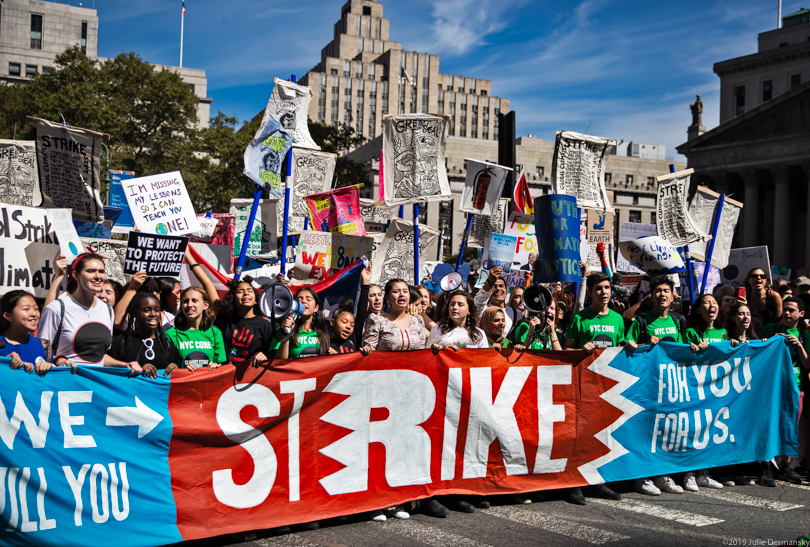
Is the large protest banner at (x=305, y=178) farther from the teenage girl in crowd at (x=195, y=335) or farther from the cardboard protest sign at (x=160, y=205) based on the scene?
the teenage girl in crowd at (x=195, y=335)

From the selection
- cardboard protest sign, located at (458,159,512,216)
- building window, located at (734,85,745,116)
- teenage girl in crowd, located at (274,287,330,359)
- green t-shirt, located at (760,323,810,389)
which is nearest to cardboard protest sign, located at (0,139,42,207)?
teenage girl in crowd, located at (274,287,330,359)

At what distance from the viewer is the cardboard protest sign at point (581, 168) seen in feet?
33.6

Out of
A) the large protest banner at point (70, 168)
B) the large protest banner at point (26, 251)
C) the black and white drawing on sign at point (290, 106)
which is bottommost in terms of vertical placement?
the large protest banner at point (26, 251)

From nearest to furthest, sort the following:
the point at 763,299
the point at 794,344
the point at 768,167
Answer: the point at 794,344 < the point at 763,299 < the point at 768,167

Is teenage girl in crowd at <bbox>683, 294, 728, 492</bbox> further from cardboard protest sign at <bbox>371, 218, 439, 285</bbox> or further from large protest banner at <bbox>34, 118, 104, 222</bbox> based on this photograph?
large protest banner at <bbox>34, 118, 104, 222</bbox>

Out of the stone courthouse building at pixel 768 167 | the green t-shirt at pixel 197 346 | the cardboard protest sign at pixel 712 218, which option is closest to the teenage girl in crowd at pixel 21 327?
the green t-shirt at pixel 197 346

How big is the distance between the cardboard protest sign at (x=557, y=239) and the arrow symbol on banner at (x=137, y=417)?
4.10 meters

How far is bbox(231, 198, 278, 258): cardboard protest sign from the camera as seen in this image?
530 inches

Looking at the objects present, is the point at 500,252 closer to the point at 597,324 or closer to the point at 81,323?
the point at 597,324

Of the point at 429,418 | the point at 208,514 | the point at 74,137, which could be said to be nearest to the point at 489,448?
the point at 429,418

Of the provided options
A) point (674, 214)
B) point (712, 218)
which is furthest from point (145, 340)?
point (712, 218)

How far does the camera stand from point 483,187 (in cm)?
1241

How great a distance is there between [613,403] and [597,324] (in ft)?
2.35

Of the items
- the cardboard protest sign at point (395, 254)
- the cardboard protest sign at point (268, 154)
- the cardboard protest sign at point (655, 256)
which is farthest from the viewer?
the cardboard protest sign at point (395, 254)
